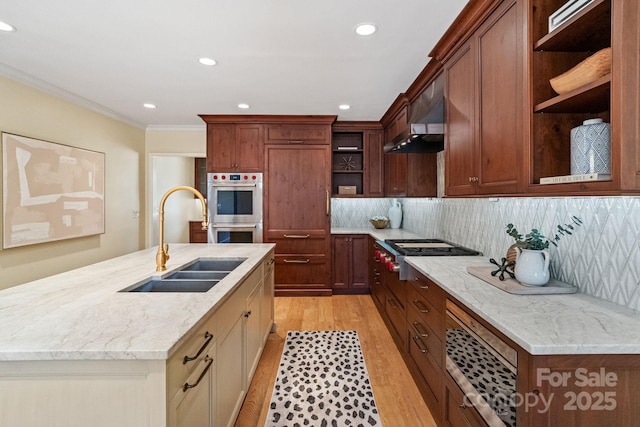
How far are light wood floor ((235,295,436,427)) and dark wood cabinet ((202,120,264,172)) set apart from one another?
2.02 m

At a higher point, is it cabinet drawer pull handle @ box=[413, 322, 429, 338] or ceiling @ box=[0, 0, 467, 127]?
ceiling @ box=[0, 0, 467, 127]

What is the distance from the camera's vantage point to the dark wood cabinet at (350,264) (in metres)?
4.43

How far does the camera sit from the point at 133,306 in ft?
4.13

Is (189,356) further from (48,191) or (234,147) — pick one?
(234,147)

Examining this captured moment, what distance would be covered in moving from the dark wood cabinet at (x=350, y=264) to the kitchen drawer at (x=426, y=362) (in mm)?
2097

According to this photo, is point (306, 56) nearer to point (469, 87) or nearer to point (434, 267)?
point (469, 87)

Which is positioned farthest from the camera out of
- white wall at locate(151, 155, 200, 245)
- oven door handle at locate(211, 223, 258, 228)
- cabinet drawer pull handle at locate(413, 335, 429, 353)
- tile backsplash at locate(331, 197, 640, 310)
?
white wall at locate(151, 155, 200, 245)

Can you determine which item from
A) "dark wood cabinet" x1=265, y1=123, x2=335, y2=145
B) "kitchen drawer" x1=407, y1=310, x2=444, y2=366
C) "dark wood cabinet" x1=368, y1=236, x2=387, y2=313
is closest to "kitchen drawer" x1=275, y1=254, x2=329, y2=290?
"dark wood cabinet" x1=368, y1=236, x2=387, y2=313

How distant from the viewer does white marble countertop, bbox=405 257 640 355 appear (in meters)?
0.95

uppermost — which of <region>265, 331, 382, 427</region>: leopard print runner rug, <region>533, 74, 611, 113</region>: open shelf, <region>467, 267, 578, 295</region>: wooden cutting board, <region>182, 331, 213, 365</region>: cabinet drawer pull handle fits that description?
<region>533, 74, 611, 113</region>: open shelf

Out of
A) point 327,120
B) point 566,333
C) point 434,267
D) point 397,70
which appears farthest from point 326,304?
point 566,333

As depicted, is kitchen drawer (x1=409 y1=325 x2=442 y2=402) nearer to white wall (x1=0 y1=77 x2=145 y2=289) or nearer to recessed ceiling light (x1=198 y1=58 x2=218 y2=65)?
recessed ceiling light (x1=198 y1=58 x2=218 y2=65)

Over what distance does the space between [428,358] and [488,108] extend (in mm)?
1591

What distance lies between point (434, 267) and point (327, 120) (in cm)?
297
